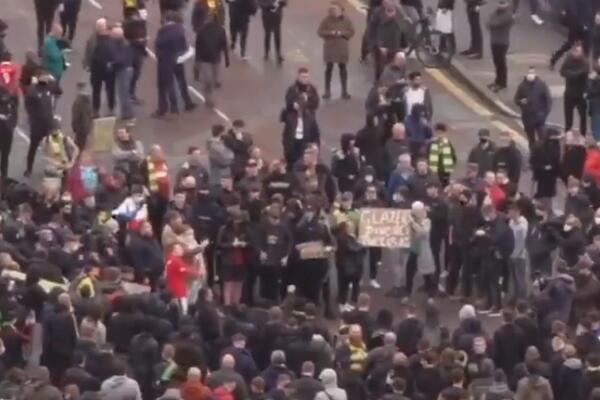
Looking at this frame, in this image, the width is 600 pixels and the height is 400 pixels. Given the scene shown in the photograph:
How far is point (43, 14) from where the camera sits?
1629 inches

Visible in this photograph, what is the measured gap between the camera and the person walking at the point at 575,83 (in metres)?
39.3

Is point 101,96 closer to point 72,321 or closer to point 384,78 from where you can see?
point 384,78

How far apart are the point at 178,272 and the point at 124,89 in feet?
24.8

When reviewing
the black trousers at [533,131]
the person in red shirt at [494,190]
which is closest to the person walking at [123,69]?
the black trousers at [533,131]

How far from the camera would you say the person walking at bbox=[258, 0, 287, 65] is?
4147cm

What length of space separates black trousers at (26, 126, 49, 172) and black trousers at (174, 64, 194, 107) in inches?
127

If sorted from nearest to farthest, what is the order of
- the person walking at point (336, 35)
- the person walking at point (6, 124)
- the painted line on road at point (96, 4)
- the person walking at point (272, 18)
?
the person walking at point (6, 124) < the person walking at point (336, 35) < the person walking at point (272, 18) < the painted line on road at point (96, 4)

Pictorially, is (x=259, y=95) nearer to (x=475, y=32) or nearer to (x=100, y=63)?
(x=100, y=63)

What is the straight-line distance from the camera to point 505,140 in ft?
119

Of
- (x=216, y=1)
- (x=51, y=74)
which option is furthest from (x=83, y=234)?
(x=216, y=1)

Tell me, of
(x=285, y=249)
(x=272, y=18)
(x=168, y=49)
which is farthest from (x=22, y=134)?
(x=285, y=249)

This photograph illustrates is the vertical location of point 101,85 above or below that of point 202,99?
above

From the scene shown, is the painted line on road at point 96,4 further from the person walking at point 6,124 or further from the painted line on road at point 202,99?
the person walking at point 6,124

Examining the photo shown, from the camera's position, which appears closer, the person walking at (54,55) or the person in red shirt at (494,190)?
the person in red shirt at (494,190)
